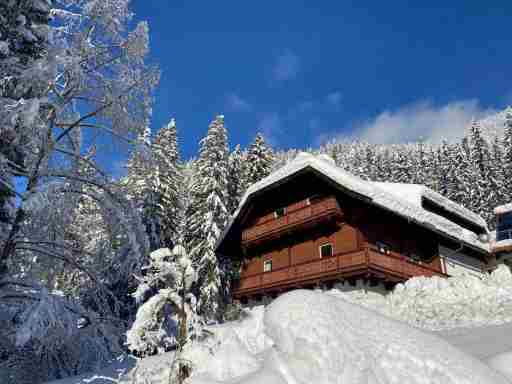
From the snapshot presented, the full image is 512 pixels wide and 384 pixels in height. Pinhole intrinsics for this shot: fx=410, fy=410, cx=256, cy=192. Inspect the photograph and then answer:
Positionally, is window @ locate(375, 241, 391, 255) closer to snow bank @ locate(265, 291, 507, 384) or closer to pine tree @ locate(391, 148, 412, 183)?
snow bank @ locate(265, 291, 507, 384)

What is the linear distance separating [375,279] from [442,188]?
139 ft

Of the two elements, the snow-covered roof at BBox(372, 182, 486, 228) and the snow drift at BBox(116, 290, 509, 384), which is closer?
the snow drift at BBox(116, 290, 509, 384)

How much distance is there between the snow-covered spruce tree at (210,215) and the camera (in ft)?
89.9

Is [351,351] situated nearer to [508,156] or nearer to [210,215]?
[210,215]

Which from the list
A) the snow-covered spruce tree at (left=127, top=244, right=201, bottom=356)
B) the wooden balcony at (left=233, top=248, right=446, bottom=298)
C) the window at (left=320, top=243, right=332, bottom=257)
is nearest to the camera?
the snow-covered spruce tree at (left=127, top=244, right=201, bottom=356)

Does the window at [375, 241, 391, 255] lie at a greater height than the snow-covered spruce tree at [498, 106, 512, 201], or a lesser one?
lesser

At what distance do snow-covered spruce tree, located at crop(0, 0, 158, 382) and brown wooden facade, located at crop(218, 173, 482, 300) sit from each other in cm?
1142

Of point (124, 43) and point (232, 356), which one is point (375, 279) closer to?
point (232, 356)

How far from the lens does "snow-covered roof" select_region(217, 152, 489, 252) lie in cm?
1923

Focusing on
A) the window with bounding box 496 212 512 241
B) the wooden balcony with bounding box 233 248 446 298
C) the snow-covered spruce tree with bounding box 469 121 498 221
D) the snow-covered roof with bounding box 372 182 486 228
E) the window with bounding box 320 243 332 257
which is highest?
the snow-covered spruce tree with bounding box 469 121 498 221

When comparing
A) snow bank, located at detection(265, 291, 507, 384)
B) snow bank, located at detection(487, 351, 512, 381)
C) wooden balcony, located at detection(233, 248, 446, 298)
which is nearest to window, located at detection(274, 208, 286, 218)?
wooden balcony, located at detection(233, 248, 446, 298)

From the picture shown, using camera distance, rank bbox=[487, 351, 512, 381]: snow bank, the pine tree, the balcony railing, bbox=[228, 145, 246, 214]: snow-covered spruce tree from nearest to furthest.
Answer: bbox=[487, 351, 512, 381]: snow bank, the balcony railing, bbox=[228, 145, 246, 214]: snow-covered spruce tree, the pine tree

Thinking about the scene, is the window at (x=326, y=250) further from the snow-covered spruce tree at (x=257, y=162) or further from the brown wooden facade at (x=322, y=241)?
the snow-covered spruce tree at (x=257, y=162)

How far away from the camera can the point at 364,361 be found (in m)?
4.50
